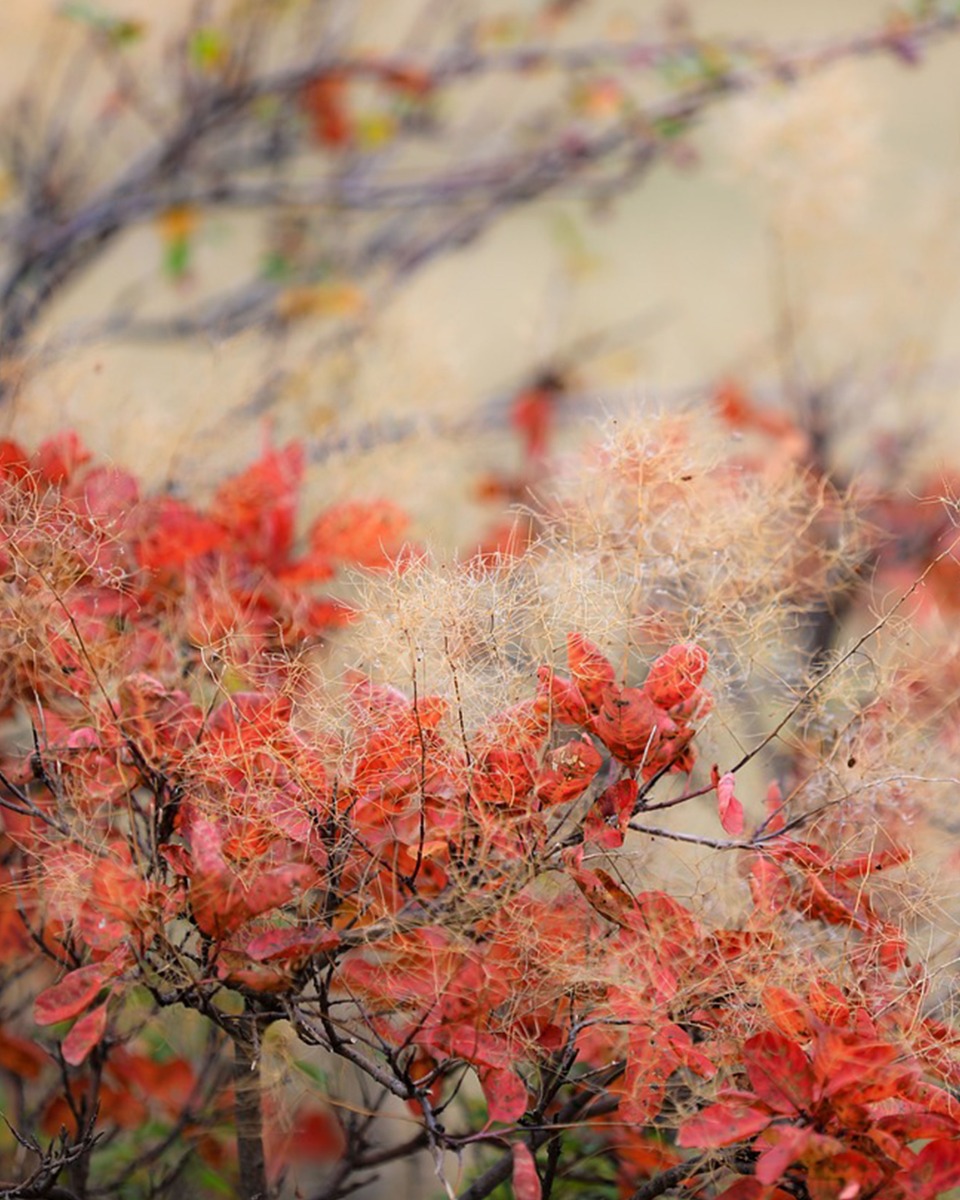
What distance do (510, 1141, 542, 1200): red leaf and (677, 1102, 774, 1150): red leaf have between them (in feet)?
0.11

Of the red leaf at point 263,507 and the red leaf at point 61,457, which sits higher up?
the red leaf at point 61,457

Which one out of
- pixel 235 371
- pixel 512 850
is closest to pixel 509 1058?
pixel 512 850

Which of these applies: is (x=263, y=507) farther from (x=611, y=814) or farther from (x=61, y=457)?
(x=611, y=814)

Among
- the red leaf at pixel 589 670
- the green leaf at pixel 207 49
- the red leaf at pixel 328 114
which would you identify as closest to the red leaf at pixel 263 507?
the red leaf at pixel 589 670

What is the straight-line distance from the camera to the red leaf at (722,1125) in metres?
0.29

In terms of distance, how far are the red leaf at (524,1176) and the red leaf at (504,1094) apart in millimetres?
12

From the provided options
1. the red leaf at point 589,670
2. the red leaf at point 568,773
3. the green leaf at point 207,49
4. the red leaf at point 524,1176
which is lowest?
the red leaf at point 524,1176

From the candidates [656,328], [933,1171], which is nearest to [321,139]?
[656,328]

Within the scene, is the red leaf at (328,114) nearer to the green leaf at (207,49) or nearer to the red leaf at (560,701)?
the green leaf at (207,49)

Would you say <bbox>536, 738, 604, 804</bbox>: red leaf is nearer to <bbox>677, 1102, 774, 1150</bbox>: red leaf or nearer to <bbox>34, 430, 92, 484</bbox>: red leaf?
<bbox>677, 1102, 774, 1150</bbox>: red leaf

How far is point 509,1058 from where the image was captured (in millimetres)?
313

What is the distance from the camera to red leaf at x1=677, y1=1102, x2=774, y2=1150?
0.29 metres

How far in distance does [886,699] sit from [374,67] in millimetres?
609

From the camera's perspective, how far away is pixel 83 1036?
0.32m
